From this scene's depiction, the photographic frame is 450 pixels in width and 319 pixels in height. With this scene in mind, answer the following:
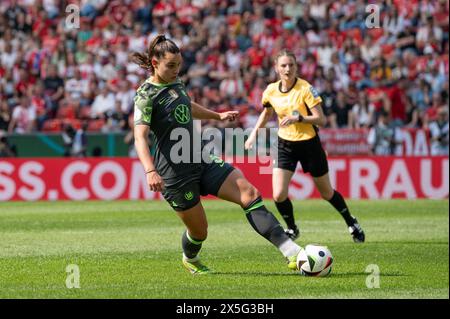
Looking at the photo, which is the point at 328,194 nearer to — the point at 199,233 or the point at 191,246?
the point at 191,246

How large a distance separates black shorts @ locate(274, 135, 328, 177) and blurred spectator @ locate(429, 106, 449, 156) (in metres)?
10.8

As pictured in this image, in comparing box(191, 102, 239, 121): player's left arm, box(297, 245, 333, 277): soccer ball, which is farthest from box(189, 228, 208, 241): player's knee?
box(191, 102, 239, 121): player's left arm

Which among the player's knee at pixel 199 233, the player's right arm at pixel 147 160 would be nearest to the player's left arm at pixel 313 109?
the player's knee at pixel 199 233

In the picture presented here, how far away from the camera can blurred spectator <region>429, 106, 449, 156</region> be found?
23656 mm

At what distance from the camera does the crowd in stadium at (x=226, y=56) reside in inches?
976

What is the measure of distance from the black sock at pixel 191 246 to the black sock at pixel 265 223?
29.0 inches

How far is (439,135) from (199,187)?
49.5ft

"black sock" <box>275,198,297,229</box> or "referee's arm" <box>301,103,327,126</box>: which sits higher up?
"referee's arm" <box>301,103,327,126</box>

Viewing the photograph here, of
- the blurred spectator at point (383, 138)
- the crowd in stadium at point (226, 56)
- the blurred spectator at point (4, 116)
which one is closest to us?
the blurred spectator at point (383, 138)

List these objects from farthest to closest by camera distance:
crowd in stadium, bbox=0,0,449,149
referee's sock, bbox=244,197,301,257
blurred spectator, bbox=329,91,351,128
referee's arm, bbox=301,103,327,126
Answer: crowd in stadium, bbox=0,0,449,149 < blurred spectator, bbox=329,91,351,128 < referee's arm, bbox=301,103,327,126 < referee's sock, bbox=244,197,301,257

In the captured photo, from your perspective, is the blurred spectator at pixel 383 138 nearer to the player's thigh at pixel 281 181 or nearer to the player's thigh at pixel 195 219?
the player's thigh at pixel 281 181

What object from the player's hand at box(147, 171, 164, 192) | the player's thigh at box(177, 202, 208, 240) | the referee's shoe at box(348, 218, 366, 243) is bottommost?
the referee's shoe at box(348, 218, 366, 243)

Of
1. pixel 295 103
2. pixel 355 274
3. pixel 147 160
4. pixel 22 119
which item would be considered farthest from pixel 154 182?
pixel 22 119

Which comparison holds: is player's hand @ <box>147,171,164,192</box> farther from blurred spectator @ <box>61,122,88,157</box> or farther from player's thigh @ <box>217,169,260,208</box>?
blurred spectator @ <box>61,122,88,157</box>
